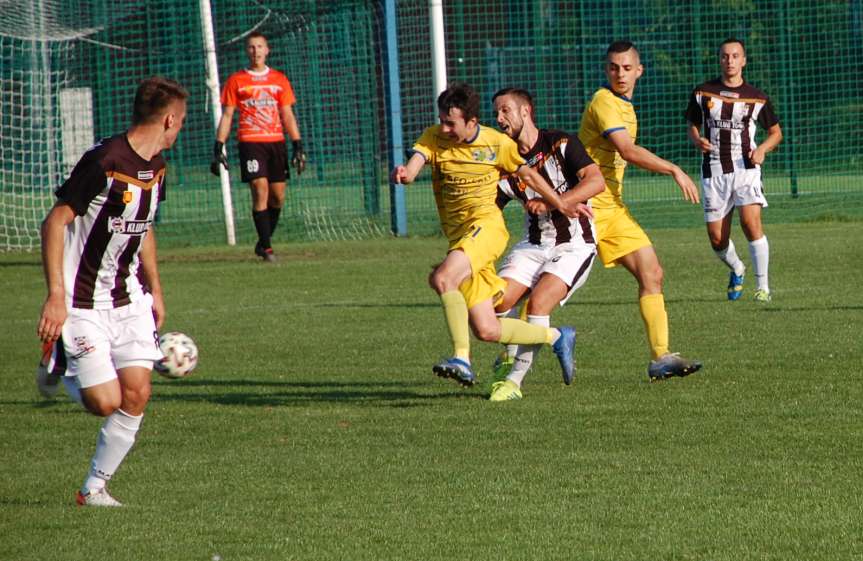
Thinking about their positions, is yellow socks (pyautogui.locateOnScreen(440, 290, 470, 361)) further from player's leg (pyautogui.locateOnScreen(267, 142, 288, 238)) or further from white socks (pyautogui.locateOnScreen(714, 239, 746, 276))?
player's leg (pyautogui.locateOnScreen(267, 142, 288, 238))

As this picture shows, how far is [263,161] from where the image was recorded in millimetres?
15734

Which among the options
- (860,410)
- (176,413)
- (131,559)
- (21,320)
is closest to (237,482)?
(131,559)

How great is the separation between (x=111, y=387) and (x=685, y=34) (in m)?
18.6

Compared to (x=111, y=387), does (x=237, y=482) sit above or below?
below

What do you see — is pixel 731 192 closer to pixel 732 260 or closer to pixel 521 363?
pixel 732 260

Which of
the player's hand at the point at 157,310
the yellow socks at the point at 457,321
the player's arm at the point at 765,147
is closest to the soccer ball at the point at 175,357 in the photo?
the player's hand at the point at 157,310

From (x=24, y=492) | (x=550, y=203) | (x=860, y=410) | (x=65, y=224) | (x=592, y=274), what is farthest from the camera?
(x=592, y=274)

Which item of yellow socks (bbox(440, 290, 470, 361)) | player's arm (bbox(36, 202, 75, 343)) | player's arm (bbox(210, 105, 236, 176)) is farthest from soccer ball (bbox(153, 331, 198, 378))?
player's arm (bbox(210, 105, 236, 176))

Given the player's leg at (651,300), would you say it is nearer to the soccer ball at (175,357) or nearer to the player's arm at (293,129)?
the soccer ball at (175,357)

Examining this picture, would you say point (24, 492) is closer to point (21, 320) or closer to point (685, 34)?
point (21, 320)

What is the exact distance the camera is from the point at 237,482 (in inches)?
239

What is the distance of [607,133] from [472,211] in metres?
0.90

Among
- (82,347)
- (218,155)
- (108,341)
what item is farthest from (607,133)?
(218,155)

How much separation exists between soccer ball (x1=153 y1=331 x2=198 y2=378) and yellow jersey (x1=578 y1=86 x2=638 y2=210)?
3.08 m
